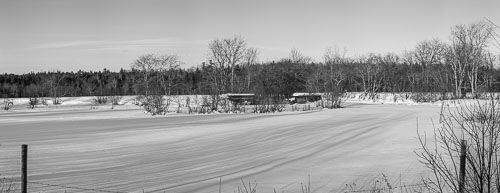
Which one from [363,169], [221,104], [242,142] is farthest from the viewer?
[221,104]

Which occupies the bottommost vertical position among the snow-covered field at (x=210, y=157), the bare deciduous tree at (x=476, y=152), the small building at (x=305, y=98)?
the snow-covered field at (x=210, y=157)

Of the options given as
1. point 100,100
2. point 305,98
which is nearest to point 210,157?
point 305,98

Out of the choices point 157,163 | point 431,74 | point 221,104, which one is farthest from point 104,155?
point 431,74

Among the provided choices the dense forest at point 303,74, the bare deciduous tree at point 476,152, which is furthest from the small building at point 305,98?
the bare deciduous tree at point 476,152

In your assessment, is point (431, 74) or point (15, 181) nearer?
point (15, 181)

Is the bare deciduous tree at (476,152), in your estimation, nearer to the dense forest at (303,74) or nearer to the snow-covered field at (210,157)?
the snow-covered field at (210,157)

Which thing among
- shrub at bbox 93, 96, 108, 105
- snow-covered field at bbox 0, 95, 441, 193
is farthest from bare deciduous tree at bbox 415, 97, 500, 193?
shrub at bbox 93, 96, 108, 105

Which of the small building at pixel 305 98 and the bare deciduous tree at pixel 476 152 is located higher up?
the small building at pixel 305 98

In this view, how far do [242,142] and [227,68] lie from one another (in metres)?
46.7

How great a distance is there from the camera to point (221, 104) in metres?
31.0

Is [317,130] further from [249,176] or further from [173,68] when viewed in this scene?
[173,68]

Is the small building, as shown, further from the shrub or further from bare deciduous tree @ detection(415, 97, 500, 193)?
bare deciduous tree @ detection(415, 97, 500, 193)

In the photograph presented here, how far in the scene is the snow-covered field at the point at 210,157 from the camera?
870 cm

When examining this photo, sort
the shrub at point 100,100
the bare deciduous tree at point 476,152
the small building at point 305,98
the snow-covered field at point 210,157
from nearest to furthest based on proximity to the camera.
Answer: the bare deciduous tree at point 476,152, the snow-covered field at point 210,157, the small building at point 305,98, the shrub at point 100,100
